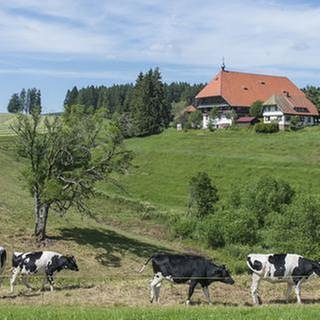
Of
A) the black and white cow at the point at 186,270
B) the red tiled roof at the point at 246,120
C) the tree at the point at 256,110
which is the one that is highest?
the tree at the point at 256,110

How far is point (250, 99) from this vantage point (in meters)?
119

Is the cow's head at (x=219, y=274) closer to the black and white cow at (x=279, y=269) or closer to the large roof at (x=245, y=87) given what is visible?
the black and white cow at (x=279, y=269)

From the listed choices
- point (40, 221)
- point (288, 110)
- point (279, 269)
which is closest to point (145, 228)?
point (40, 221)

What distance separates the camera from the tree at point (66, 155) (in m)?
Answer: 40.3

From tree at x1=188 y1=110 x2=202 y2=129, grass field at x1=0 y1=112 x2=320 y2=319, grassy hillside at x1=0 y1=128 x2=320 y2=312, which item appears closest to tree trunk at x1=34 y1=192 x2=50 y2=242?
grass field at x1=0 y1=112 x2=320 y2=319

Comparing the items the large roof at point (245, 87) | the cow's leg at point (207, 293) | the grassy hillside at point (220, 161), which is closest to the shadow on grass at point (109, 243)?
the grassy hillside at point (220, 161)

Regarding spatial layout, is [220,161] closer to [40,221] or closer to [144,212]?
[144,212]

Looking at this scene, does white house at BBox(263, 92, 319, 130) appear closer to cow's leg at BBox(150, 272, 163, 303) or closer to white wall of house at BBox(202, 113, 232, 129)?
white wall of house at BBox(202, 113, 232, 129)

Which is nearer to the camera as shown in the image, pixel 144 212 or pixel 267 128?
pixel 144 212

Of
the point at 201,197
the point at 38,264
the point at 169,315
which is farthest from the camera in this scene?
the point at 201,197

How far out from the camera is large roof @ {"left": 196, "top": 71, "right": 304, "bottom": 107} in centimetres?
11806

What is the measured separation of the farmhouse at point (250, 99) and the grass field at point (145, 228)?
1462 cm

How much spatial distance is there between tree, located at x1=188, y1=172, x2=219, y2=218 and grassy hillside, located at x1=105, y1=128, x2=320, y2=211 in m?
4.34

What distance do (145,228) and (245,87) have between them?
248ft
